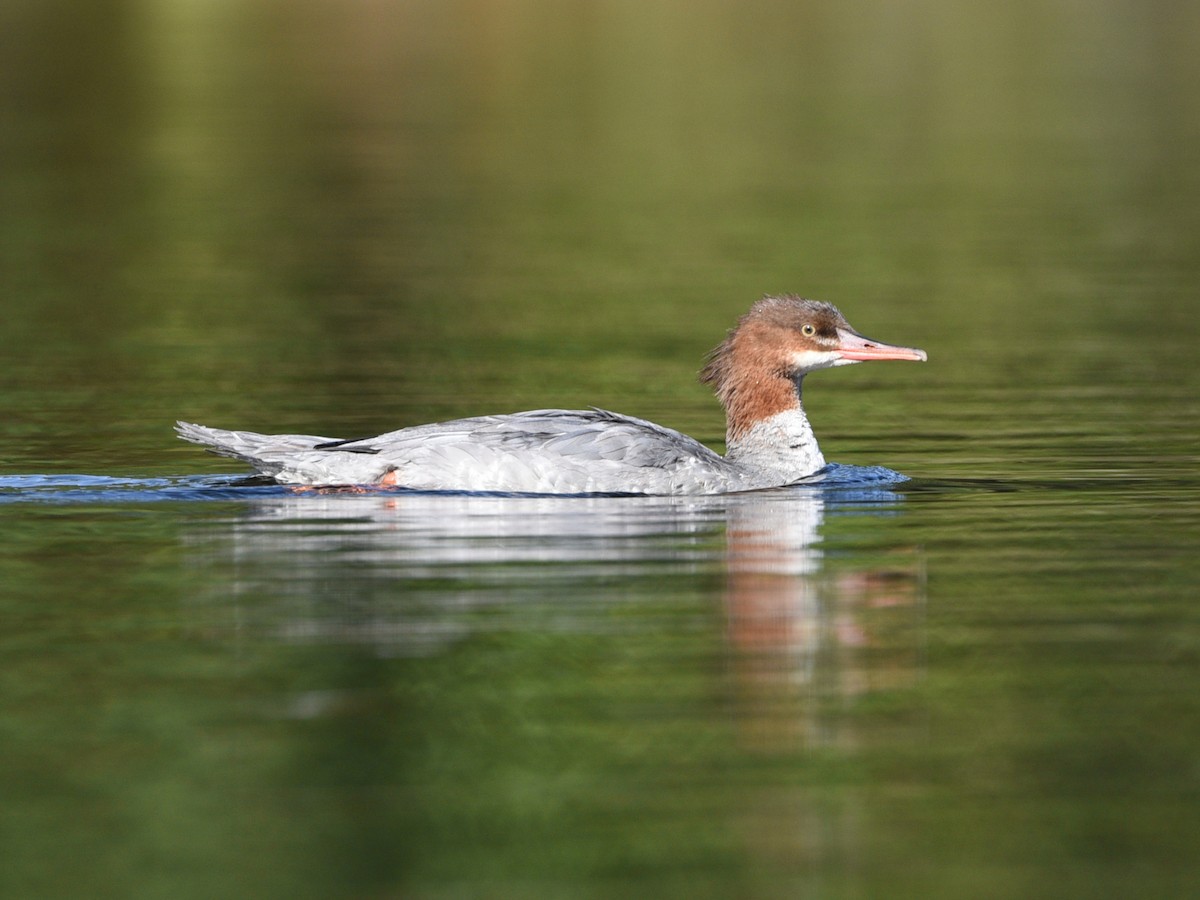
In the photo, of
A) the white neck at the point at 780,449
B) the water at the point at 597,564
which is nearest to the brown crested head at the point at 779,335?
the white neck at the point at 780,449

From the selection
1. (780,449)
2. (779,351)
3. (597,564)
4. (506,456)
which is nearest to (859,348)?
(779,351)

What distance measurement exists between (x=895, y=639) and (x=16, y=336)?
12.7m

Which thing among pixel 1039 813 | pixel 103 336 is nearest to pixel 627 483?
pixel 1039 813

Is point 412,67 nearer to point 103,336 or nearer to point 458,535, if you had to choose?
point 103,336

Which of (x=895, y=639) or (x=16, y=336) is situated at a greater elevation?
(x=16, y=336)

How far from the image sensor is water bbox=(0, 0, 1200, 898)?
21.4 feet

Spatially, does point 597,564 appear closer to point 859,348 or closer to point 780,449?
point 780,449

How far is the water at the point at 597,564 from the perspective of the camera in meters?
6.51

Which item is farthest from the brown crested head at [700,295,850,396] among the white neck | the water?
the water

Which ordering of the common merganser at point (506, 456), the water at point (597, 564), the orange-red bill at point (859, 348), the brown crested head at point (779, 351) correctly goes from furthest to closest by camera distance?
1. the brown crested head at point (779, 351)
2. the orange-red bill at point (859, 348)
3. the common merganser at point (506, 456)
4. the water at point (597, 564)

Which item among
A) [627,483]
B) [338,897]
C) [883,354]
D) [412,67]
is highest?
[412,67]

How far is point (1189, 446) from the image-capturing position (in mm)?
13828

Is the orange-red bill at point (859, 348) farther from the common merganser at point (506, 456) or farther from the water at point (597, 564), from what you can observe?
the water at point (597, 564)

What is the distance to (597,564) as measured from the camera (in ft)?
32.9
